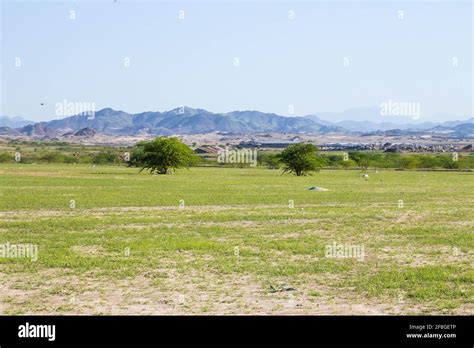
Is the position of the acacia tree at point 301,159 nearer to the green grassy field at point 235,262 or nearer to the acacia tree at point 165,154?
the acacia tree at point 165,154

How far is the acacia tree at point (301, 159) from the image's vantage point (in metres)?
87.6

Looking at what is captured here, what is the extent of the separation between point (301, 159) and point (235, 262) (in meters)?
71.9

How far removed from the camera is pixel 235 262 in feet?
53.7

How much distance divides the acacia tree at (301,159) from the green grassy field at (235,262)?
5519cm

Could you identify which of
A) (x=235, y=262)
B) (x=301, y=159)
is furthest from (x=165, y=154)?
(x=235, y=262)

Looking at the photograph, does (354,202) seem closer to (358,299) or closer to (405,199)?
(405,199)

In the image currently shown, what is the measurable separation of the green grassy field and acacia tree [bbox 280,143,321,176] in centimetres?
5519

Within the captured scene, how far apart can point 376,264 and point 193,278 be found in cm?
509

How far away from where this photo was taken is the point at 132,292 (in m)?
12.8

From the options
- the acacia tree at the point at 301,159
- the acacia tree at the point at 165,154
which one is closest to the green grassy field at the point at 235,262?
the acacia tree at the point at 165,154
